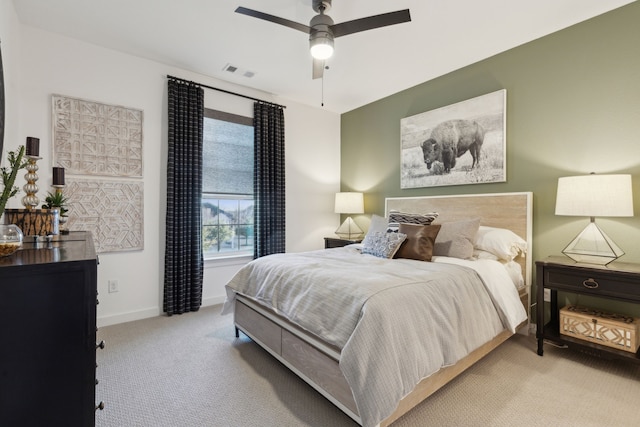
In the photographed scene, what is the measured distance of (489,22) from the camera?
8.39ft

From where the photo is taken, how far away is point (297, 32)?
273 cm

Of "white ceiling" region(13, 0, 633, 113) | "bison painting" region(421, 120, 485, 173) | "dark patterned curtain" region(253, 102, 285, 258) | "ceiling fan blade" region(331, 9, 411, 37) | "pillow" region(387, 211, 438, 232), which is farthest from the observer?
"dark patterned curtain" region(253, 102, 285, 258)

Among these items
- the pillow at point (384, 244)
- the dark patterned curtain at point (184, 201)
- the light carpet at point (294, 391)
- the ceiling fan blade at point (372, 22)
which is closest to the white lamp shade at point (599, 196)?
the light carpet at point (294, 391)

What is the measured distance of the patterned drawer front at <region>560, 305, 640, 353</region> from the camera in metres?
2.11

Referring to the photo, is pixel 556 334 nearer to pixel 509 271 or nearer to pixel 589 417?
pixel 509 271

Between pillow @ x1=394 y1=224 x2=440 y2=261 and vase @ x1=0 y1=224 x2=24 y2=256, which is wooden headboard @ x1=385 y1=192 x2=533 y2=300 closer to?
pillow @ x1=394 y1=224 x2=440 y2=261

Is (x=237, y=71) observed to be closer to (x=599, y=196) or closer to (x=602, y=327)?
(x=599, y=196)

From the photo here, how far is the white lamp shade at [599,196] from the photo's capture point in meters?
2.13

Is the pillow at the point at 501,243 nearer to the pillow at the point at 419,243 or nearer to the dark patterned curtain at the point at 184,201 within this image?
the pillow at the point at 419,243

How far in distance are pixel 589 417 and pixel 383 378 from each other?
1.33 m

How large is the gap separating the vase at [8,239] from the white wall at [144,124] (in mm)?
1949

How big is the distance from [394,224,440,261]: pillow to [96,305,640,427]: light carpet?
923 mm

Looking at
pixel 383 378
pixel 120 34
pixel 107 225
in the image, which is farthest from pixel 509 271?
pixel 120 34

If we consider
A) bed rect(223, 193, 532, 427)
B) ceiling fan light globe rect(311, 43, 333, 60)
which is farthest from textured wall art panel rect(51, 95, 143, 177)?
ceiling fan light globe rect(311, 43, 333, 60)
